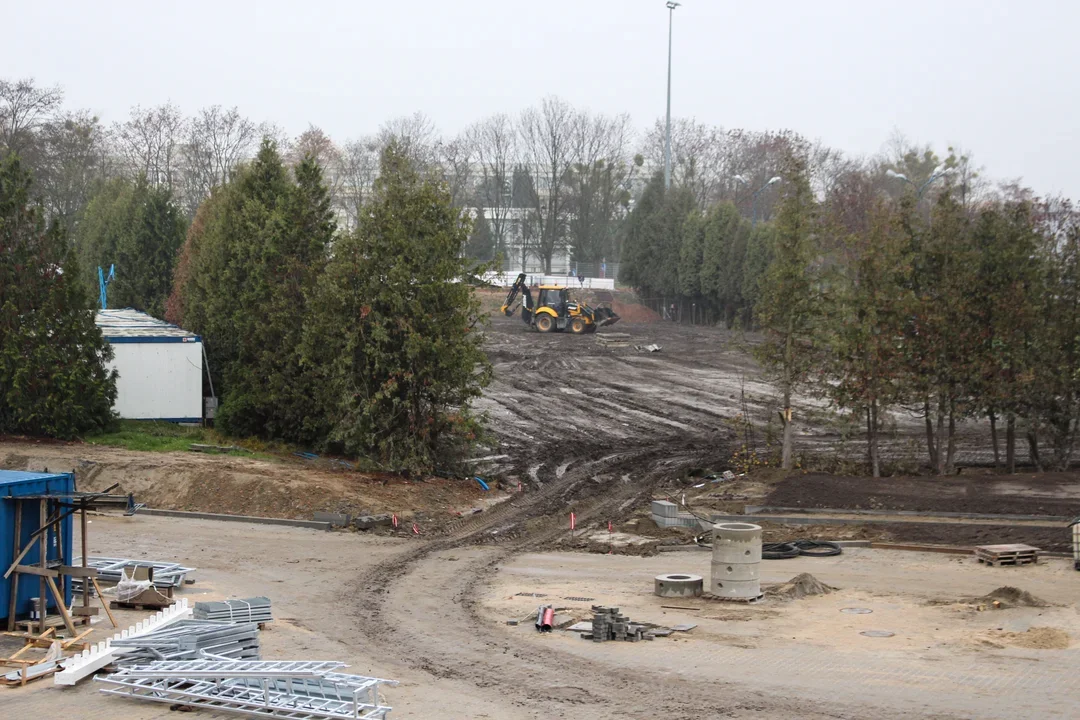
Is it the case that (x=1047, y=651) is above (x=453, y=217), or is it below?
below

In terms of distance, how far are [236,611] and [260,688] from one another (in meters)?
3.22

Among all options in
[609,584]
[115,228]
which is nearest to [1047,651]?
[609,584]

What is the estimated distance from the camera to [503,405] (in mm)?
35562

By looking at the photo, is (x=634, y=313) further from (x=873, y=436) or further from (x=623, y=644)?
(x=623, y=644)

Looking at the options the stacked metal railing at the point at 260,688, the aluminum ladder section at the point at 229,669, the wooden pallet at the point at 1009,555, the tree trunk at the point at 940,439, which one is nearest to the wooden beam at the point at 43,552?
the stacked metal railing at the point at 260,688

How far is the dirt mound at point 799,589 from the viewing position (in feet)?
52.1

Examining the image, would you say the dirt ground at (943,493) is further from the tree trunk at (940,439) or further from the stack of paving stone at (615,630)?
the stack of paving stone at (615,630)

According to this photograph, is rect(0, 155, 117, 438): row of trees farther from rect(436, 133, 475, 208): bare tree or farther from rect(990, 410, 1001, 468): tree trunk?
rect(436, 133, 475, 208): bare tree

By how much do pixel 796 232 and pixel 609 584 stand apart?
983 centimetres

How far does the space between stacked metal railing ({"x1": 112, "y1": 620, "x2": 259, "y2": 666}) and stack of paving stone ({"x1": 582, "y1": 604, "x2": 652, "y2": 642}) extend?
411 centimetres

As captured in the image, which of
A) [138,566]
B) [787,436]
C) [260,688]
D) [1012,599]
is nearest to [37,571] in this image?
[138,566]

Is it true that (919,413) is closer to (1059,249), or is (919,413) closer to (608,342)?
(1059,249)

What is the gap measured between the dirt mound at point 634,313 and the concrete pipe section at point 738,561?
53.1 m

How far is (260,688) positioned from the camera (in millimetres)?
10789
